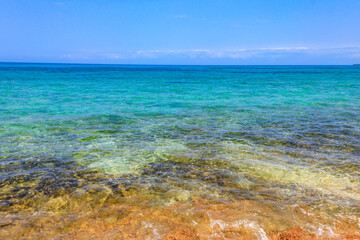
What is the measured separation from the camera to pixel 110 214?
16.1 ft

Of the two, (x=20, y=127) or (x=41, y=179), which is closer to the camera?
(x=41, y=179)

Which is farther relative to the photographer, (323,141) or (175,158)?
(323,141)

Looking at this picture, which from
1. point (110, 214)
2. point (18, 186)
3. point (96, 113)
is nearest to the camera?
point (110, 214)

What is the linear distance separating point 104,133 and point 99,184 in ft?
16.9

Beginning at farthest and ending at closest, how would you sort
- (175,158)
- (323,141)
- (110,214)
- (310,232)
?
(323,141) → (175,158) → (110,214) → (310,232)

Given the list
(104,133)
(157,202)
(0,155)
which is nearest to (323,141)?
(157,202)

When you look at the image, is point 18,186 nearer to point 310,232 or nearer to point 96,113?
point 310,232

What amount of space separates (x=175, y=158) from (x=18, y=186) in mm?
4325

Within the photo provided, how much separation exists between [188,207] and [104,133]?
23.0 ft

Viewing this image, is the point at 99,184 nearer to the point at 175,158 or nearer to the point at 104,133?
the point at 175,158

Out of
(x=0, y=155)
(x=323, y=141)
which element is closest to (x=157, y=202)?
(x=0, y=155)

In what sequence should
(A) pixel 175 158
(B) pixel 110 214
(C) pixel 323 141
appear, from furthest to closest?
1. (C) pixel 323 141
2. (A) pixel 175 158
3. (B) pixel 110 214

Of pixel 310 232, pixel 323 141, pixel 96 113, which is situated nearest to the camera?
pixel 310 232

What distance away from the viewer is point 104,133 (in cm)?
1108
